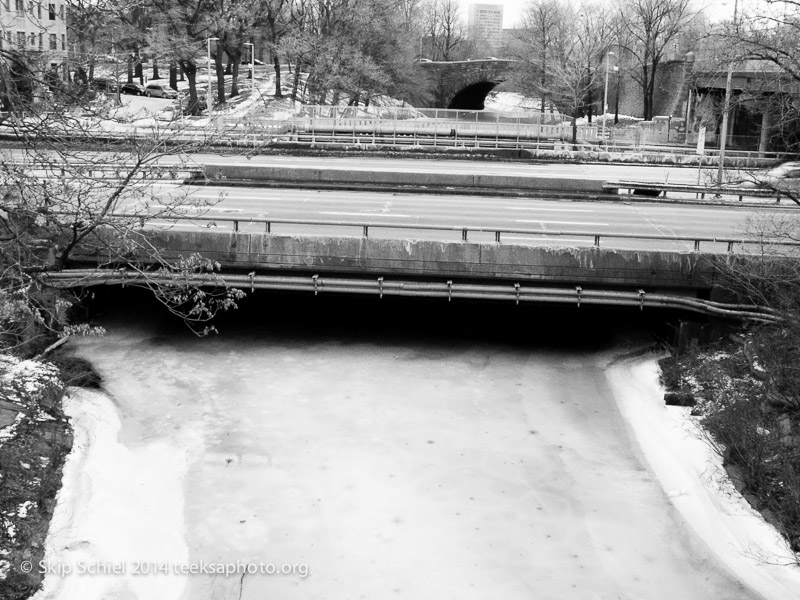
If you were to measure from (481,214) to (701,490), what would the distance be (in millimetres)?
10939

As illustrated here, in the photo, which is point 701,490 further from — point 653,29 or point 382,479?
point 653,29

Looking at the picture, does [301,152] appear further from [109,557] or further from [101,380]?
[109,557]

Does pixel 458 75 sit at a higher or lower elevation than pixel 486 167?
higher

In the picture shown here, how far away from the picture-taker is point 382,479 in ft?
47.1

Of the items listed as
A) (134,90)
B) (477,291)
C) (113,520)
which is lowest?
(113,520)

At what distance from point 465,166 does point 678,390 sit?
1963 centimetres

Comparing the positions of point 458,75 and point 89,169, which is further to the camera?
point 458,75

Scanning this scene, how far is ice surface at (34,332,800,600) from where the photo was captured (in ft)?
38.9

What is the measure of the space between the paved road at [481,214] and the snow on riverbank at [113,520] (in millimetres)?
6471

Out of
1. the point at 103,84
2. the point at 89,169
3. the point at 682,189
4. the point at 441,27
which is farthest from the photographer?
the point at 441,27

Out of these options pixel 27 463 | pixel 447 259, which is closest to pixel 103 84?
pixel 27 463

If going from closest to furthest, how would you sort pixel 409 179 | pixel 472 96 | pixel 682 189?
pixel 682 189
pixel 409 179
pixel 472 96

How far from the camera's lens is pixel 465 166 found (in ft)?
117

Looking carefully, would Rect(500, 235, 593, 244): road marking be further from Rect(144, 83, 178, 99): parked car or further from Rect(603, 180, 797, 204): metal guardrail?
Rect(144, 83, 178, 99): parked car
